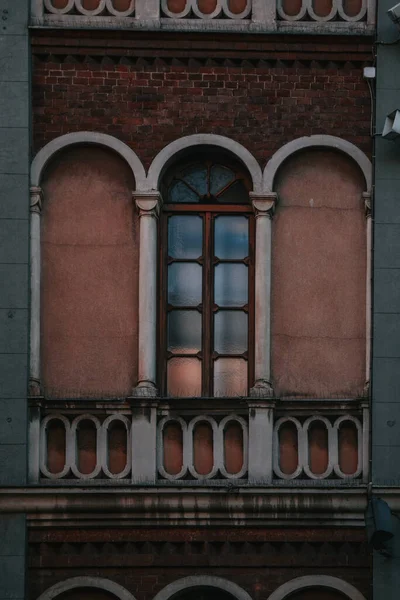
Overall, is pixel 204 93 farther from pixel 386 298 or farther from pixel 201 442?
pixel 201 442

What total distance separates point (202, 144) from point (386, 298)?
2805 mm

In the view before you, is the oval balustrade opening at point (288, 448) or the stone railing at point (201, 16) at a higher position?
the stone railing at point (201, 16)

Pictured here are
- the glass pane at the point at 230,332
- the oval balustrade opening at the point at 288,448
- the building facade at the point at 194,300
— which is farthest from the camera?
the glass pane at the point at 230,332

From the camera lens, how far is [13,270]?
80.6 ft

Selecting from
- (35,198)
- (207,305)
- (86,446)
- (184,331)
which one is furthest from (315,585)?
(35,198)

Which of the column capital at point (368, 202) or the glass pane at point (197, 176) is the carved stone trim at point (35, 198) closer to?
the glass pane at point (197, 176)

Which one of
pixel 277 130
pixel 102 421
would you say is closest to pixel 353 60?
pixel 277 130

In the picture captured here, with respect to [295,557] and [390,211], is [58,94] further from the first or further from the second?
[295,557]

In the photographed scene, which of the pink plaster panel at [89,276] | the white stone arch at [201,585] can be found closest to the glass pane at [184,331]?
the pink plaster panel at [89,276]

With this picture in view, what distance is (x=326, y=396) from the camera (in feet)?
80.8

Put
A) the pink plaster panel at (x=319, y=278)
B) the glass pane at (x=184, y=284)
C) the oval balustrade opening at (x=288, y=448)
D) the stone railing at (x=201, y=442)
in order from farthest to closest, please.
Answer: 1. the glass pane at (x=184, y=284)
2. the pink plaster panel at (x=319, y=278)
3. the oval balustrade opening at (x=288, y=448)
4. the stone railing at (x=201, y=442)

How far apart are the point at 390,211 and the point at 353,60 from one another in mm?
1902

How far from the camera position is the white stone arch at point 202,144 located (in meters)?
24.9

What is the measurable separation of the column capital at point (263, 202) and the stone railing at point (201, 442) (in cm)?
225
